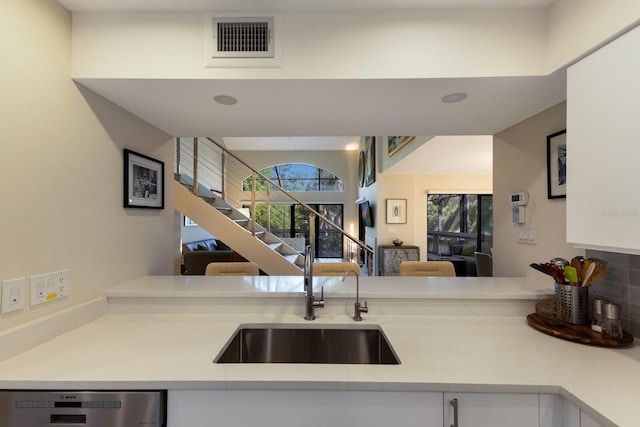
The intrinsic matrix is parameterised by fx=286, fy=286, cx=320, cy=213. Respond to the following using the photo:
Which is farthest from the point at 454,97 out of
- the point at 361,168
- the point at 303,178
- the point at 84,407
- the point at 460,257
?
the point at 303,178

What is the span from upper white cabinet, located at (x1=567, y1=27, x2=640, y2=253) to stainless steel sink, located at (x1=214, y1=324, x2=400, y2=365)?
0.99 metres

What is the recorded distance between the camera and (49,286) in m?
1.25

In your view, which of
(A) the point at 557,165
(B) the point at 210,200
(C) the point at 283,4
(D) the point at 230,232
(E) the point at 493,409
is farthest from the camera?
(B) the point at 210,200

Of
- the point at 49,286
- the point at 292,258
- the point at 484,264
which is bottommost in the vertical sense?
the point at 484,264

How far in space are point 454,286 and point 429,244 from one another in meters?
5.49

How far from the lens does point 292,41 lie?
1.35 meters

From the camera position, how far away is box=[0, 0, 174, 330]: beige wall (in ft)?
3.60

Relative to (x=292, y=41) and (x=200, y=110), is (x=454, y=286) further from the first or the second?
(x=200, y=110)

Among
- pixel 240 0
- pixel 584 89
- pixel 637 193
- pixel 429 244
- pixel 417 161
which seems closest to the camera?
pixel 637 193

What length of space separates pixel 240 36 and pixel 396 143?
4.02 m

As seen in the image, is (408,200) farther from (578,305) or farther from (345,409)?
(345,409)

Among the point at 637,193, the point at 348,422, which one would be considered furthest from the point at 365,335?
the point at 637,193

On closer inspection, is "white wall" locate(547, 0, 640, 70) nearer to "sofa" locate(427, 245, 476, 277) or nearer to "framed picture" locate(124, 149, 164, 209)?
"framed picture" locate(124, 149, 164, 209)

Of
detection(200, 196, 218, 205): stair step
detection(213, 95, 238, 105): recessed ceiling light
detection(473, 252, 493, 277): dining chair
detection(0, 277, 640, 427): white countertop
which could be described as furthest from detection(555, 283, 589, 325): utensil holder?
detection(200, 196, 218, 205): stair step
